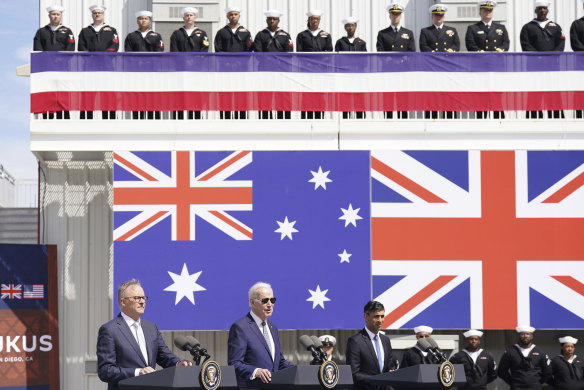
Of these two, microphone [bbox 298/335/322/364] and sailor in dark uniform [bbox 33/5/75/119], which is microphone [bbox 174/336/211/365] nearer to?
microphone [bbox 298/335/322/364]

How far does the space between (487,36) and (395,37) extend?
53.1 inches

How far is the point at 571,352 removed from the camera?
16391 mm

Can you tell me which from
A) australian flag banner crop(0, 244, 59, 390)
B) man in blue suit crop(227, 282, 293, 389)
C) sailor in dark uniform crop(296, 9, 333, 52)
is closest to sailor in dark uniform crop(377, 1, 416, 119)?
sailor in dark uniform crop(296, 9, 333, 52)

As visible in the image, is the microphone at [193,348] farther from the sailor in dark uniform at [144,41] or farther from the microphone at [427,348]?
the sailor in dark uniform at [144,41]

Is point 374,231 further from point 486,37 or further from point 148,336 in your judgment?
point 148,336

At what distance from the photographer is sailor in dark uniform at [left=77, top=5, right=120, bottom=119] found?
17.4 meters

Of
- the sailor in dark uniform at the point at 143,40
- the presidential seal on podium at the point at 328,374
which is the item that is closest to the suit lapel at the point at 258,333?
the presidential seal on podium at the point at 328,374

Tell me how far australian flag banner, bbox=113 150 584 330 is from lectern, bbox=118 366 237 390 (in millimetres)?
7719

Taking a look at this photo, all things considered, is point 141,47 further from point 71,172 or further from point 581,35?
point 581,35

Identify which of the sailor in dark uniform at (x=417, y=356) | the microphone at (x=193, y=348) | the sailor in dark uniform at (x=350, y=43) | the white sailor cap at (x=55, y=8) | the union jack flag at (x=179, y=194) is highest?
the white sailor cap at (x=55, y=8)

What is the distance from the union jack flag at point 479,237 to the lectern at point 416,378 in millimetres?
6725

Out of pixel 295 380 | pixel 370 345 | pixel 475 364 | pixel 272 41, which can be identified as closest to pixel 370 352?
pixel 370 345

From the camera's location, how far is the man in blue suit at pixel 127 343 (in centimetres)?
918

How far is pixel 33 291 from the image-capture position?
17.8 metres
